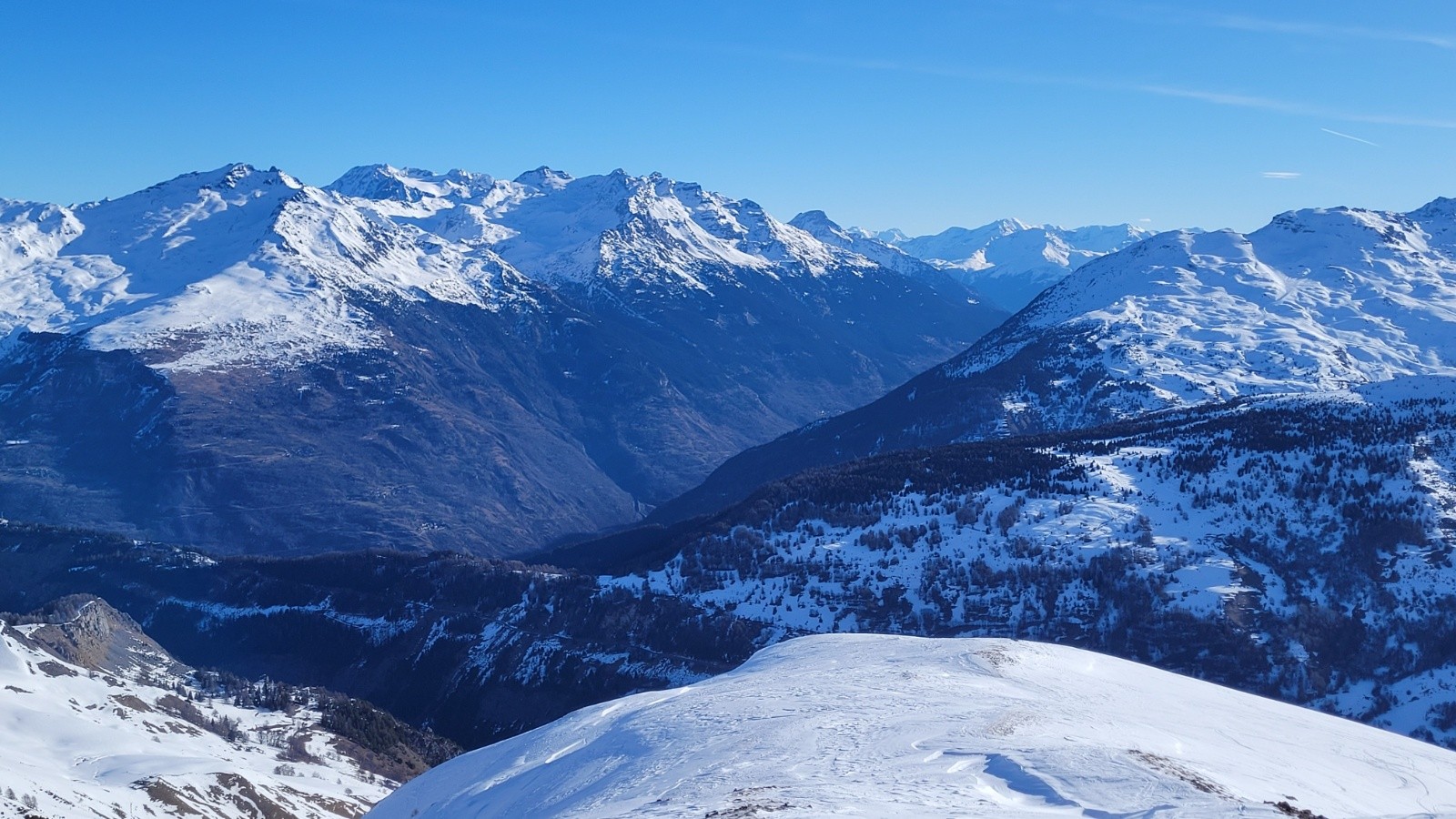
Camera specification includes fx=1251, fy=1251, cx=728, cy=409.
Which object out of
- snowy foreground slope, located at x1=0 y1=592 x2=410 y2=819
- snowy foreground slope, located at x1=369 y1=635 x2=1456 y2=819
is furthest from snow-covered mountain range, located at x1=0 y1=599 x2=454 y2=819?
snowy foreground slope, located at x1=369 y1=635 x2=1456 y2=819

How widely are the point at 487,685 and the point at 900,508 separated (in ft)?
203

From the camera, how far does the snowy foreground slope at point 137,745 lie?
107750mm

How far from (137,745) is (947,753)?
99393 mm

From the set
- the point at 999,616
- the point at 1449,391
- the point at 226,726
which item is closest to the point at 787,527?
the point at 999,616

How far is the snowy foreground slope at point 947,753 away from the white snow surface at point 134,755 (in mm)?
43227

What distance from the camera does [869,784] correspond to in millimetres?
52469

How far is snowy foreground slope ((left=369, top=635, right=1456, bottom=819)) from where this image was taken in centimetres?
5081

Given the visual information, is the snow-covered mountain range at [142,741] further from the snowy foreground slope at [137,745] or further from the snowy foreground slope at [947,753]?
the snowy foreground slope at [947,753]

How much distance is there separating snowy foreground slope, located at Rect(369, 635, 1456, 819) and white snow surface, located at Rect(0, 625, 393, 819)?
142ft

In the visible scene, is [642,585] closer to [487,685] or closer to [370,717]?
[487,685]

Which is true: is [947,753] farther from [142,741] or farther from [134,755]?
[142,741]

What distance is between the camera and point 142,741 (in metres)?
128

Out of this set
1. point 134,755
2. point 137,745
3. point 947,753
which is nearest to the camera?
point 947,753

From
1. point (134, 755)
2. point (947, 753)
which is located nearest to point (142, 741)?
point (134, 755)
